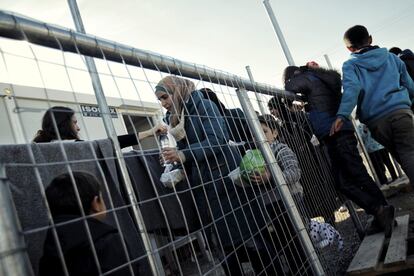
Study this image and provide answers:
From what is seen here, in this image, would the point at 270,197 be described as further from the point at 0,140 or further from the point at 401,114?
the point at 0,140

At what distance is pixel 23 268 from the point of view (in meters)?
0.74

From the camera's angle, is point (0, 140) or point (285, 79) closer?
point (285, 79)

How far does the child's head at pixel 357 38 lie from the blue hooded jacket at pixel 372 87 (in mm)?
114

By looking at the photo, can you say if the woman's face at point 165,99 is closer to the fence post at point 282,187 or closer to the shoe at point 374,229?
the fence post at point 282,187

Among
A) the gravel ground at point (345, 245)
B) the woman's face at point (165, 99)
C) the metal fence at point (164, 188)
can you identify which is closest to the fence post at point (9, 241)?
the metal fence at point (164, 188)

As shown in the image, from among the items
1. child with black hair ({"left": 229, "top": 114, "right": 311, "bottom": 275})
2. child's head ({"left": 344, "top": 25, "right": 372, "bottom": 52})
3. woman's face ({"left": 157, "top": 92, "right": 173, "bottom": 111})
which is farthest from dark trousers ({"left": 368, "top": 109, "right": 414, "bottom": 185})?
woman's face ({"left": 157, "top": 92, "right": 173, "bottom": 111})

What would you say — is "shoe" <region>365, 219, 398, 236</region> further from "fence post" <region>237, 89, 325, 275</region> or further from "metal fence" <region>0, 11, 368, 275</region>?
"fence post" <region>237, 89, 325, 275</region>

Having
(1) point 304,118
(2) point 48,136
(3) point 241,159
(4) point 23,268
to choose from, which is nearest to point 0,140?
(2) point 48,136

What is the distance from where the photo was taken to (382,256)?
7.94 ft

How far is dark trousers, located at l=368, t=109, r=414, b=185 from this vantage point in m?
2.77

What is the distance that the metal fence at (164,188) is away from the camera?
1131 millimetres

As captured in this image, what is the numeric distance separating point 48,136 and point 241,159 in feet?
Result: 4.00

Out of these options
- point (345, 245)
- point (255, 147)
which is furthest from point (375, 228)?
point (255, 147)

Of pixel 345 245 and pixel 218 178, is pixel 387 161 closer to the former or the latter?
pixel 345 245
